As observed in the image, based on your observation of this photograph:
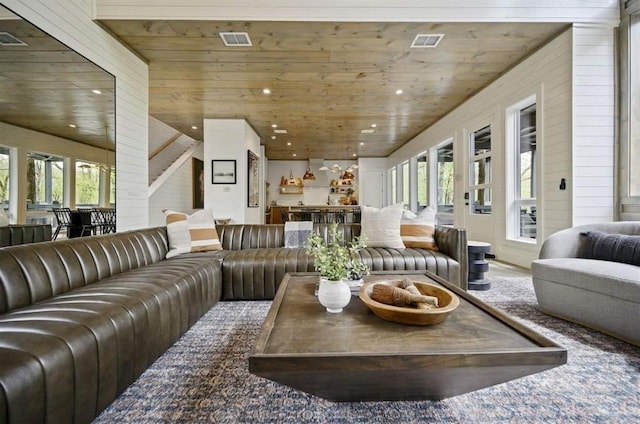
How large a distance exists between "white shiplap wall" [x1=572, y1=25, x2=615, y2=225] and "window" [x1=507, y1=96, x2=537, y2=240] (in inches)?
32.2

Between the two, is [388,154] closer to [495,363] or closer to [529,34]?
[529,34]

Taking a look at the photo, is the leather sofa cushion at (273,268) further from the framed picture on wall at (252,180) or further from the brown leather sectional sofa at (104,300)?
the framed picture on wall at (252,180)

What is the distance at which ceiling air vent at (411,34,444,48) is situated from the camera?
3626 mm

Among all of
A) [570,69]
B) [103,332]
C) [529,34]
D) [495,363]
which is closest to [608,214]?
[570,69]

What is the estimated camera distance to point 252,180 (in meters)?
7.36

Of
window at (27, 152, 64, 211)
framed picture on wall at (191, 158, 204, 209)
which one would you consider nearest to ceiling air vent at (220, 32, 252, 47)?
window at (27, 152, 64, 211)

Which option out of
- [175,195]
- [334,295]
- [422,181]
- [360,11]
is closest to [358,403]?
[334,295]

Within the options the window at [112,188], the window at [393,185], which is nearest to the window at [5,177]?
the window at [112,188]

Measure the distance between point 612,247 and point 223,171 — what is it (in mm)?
6266

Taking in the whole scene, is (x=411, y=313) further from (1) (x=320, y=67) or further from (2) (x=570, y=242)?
(1) (x=320, y=67)

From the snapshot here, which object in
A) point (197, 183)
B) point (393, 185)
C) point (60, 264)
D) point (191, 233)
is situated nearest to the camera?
point (60, 264)

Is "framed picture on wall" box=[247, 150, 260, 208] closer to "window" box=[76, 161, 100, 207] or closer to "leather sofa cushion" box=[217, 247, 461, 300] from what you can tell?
"window" box=[76, 161, 100, 207]

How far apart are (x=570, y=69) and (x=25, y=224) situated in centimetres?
589

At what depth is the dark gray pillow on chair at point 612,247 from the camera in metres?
2.33
